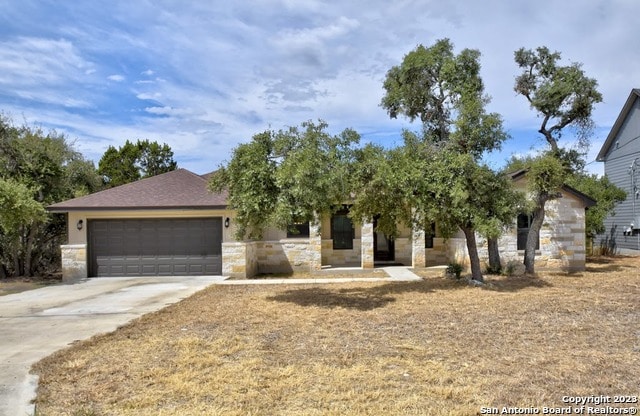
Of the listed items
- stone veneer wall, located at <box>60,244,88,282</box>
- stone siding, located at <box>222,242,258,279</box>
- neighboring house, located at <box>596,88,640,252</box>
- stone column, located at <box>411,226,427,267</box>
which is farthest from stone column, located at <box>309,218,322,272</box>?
neighboring house, located at <box>596,88,640,252</box>

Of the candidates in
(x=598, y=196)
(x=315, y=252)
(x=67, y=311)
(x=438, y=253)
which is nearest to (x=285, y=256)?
(x=315, y=252)

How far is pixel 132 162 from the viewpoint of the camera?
38.7 metres

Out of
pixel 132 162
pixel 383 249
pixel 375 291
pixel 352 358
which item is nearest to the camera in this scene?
pixel 352 358

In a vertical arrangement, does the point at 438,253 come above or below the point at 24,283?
above

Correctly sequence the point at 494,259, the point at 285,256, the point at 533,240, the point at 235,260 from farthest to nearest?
the point at 285,256 < the point at 235,260 < the point at 533,240 < the point at 494,259

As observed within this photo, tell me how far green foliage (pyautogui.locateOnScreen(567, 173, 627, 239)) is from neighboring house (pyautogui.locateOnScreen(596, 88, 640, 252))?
0.74 m

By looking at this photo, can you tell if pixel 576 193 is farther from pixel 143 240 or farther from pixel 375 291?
pixel 143 240

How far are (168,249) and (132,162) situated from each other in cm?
2505

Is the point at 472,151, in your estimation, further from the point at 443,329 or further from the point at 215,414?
the point at 215,414

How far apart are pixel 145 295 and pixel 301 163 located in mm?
6200

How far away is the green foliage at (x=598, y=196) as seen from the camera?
2202cm

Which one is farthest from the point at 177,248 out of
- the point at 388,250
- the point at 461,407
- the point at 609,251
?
the point at 609,251

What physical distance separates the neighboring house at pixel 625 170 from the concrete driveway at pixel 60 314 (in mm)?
21720

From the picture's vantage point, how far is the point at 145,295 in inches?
480
